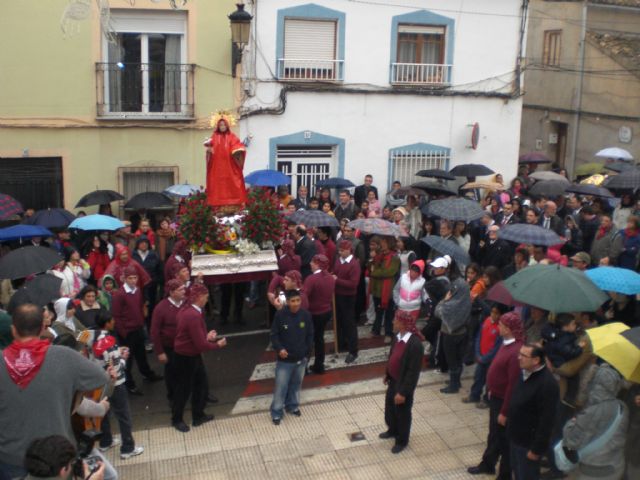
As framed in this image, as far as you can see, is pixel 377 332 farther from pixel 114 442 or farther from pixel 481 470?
pixel 114 442

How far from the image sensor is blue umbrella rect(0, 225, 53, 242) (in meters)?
10.2

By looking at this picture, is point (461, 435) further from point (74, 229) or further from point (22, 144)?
point (22, 144)

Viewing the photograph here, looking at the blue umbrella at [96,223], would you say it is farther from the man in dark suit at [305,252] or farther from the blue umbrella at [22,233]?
the man in dark suit at [305,252]

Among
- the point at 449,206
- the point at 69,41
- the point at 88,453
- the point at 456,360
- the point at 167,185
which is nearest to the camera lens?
the point at 88,453

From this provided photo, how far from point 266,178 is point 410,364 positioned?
25.4 feet

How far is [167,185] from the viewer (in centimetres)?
1524

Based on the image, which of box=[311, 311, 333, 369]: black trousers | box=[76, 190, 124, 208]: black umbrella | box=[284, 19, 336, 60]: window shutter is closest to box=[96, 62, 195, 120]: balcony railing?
box=[76, 190, 124, 208]: black umbrella

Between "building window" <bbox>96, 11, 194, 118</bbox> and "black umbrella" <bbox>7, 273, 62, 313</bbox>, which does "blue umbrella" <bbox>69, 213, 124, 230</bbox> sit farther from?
"building window" <bbox>96, 11, 194, 118</bbox>

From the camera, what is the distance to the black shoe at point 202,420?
26.5 ft

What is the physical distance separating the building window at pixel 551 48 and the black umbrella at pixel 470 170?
10217 millimetres

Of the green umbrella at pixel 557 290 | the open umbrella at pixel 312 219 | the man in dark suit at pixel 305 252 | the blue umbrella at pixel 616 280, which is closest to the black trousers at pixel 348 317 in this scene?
the man in dark suit at pixel 305 252

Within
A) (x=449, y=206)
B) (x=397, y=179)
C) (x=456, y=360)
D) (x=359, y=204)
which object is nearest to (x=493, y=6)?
(x=397, y=179)

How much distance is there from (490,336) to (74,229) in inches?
269

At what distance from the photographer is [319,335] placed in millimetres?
9180
